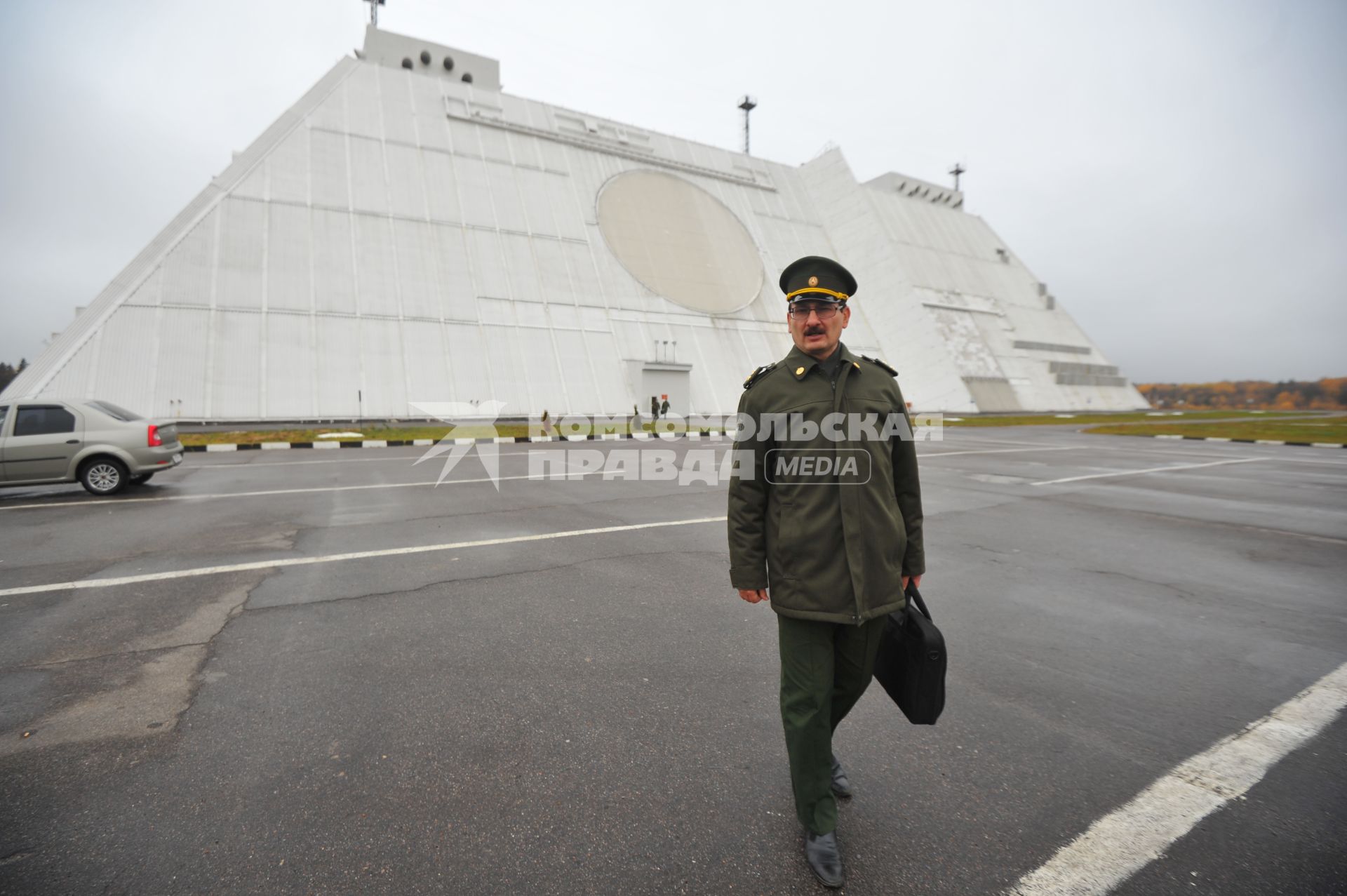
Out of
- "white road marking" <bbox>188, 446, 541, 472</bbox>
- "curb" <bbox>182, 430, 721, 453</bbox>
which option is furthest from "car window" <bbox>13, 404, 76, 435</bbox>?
"curb" <bbox>182, 430, 721, 453</bbox>

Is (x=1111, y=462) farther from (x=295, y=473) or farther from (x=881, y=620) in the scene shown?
(x=295, y=473)

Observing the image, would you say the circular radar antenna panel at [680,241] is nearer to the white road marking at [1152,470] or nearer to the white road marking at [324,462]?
the white road marking at [324,462]

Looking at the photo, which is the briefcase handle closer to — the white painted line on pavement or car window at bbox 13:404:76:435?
the white painted line on pavement

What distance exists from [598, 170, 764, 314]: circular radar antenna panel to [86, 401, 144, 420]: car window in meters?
23.1

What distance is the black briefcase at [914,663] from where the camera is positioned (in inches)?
83.2

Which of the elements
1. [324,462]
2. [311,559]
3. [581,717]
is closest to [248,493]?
[324,462]

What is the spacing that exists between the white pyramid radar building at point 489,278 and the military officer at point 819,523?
72.7ft

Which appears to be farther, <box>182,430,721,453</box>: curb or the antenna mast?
the antenna mast

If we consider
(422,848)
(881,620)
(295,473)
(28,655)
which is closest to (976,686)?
(881,620)

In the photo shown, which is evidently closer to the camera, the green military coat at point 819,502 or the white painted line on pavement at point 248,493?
the green military coat at point 819,502

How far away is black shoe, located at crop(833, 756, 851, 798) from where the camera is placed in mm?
2365

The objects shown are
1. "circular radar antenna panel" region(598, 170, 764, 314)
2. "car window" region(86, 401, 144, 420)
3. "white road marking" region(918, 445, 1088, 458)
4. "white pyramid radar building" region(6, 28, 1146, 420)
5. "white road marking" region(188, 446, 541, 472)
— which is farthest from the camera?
"circular radar antenna panel" region(598, 170, 764, 314)

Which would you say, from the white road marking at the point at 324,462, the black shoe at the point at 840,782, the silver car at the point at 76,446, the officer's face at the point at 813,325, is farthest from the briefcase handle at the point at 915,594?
the white road marking at the point at 324,462

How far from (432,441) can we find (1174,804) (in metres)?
17.5
